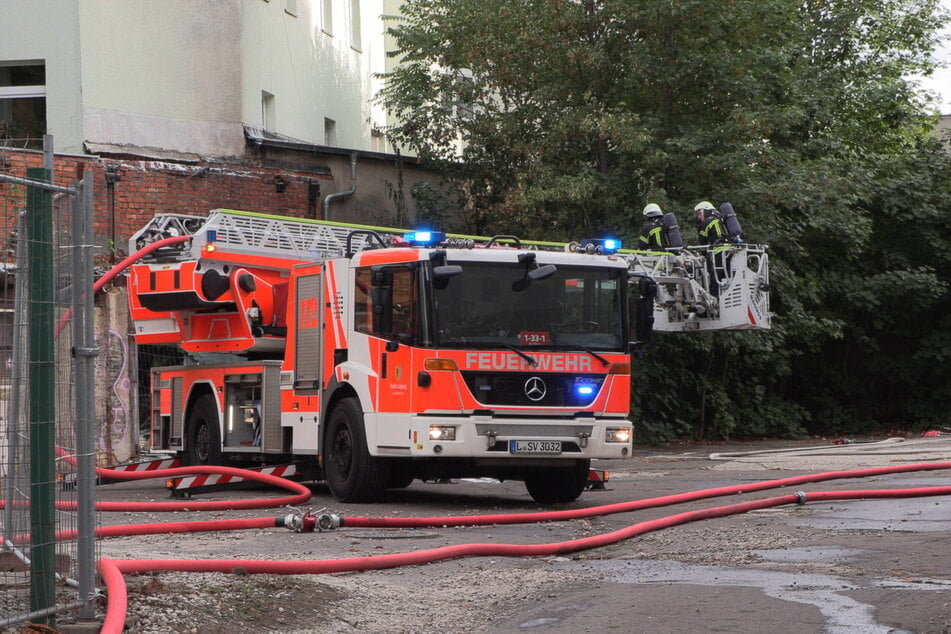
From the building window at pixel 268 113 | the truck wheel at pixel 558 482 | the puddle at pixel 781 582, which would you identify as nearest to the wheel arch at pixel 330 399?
the truck wheel at pixel 558 482

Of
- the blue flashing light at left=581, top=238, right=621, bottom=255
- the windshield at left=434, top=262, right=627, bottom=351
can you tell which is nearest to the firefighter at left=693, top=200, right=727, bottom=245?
the blue flashing light at left=581, top=238, right=621, bottom=255

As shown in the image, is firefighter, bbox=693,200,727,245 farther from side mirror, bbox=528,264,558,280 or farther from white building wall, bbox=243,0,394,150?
white building wall, bbox=243,0,394,150

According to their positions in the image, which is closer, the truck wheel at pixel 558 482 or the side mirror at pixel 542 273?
the side mirror at pixel 542 273

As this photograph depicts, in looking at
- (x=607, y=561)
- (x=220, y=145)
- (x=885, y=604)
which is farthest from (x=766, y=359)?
(x=885, y=604)

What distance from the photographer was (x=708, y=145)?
24281 mm

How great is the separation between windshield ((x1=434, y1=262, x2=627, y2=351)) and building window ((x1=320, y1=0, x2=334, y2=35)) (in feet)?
61.8

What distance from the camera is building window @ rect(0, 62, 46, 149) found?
23969mm

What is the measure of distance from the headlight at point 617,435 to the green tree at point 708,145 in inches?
391

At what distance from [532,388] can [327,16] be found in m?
20.1

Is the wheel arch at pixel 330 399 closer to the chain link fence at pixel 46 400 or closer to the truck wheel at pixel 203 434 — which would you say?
the truck wheel at pixel 203 434

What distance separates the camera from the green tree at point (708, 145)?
79.8 feet

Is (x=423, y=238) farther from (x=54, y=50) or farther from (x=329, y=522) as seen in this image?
(x=54, y=50)

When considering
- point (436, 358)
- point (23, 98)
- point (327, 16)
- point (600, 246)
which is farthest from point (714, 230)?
point (327, 16)

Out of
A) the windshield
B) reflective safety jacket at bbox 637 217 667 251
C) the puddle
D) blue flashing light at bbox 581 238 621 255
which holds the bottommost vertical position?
the puddle
